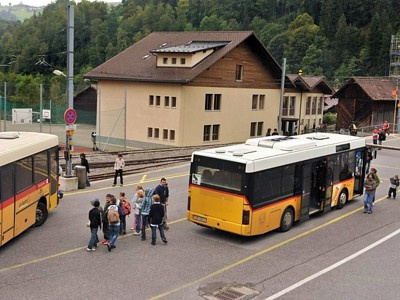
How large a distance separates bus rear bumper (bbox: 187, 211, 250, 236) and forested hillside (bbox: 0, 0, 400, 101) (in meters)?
87.3

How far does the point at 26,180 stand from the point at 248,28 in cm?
13443

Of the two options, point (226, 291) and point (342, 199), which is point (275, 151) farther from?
point (226, 291)

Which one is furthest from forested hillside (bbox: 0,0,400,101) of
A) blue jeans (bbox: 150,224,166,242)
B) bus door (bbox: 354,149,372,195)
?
blue jeans (bbox: 150,224,166,242)

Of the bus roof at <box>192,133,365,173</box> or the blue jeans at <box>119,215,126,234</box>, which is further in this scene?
the blue jeans at <box>119,215,126,234</box>

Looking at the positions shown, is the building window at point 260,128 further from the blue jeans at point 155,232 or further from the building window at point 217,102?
the blue jeans at point 155,232

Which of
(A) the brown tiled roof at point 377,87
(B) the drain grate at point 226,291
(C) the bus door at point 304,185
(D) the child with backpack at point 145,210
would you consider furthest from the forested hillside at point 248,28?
(B) the drain grate at point 226,291

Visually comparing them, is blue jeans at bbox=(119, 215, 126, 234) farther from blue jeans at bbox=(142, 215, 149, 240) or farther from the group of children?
blue jeans at bbox=(142, 215, 149, 240)

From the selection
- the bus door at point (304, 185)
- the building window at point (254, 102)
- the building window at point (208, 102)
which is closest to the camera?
the bus door at point (304, 185)

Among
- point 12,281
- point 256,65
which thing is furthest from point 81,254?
point 256,65

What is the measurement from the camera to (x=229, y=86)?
45.6 metres

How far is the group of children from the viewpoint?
1318 cm

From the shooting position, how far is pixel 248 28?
14300 centimetres

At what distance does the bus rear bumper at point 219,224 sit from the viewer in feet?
46.4

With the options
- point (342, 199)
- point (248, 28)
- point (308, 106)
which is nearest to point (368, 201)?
point (342, 199)
